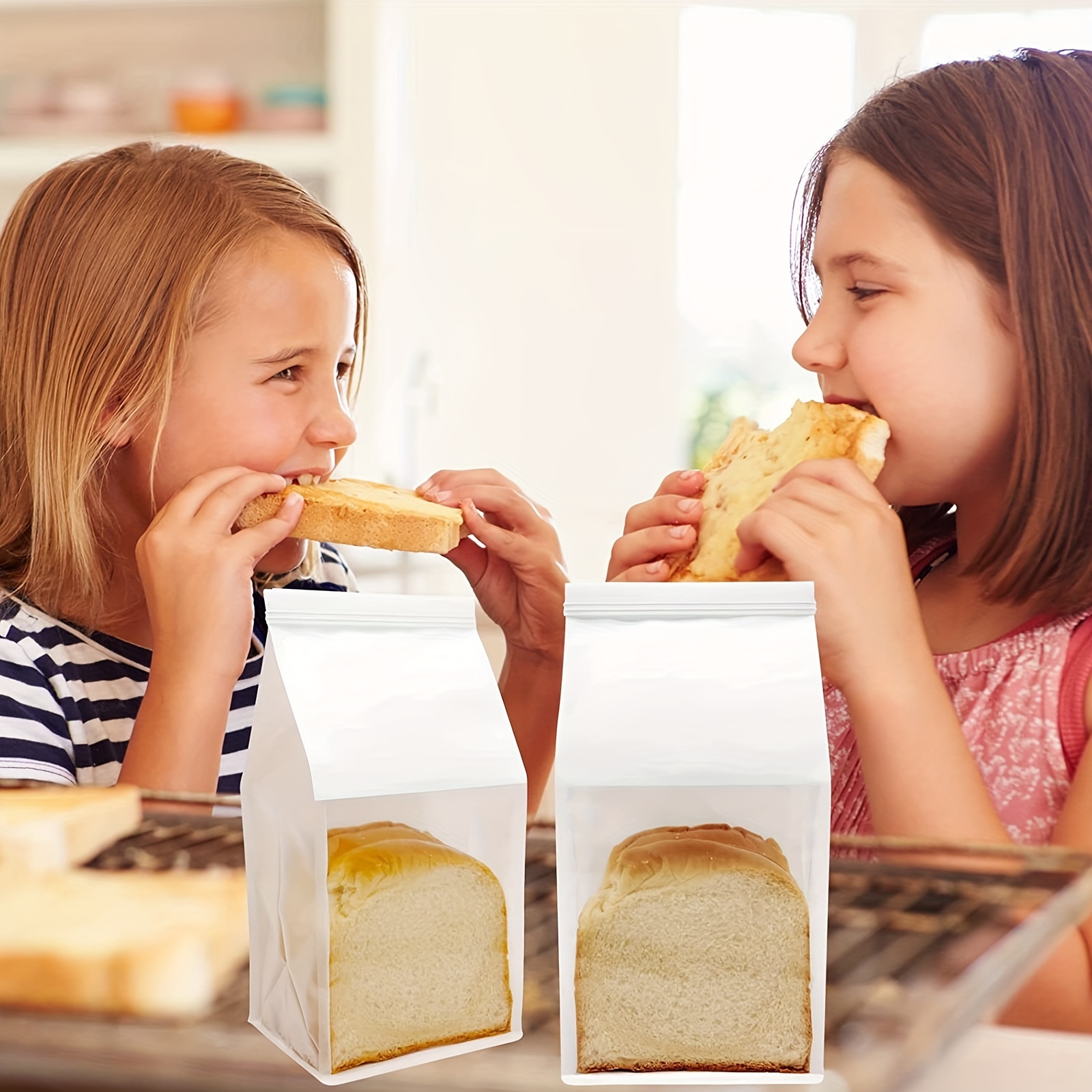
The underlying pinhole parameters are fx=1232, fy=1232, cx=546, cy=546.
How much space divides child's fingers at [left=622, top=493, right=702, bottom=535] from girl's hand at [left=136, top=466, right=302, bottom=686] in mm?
300

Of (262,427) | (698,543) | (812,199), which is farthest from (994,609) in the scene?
(262,427)

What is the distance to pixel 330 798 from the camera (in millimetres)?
447

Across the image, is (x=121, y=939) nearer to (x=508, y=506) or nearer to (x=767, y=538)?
(x=767, y=538)

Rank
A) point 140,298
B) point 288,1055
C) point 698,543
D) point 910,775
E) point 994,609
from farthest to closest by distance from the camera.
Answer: point 140,298 → point 994,609 → point 698,543 → point 910,775 → point 288,1055

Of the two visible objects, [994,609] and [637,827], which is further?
[994,609]

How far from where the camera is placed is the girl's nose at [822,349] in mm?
1044

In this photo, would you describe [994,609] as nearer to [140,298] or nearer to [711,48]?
[140,298]

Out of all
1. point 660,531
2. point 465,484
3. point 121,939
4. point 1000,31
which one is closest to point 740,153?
point 1000,31

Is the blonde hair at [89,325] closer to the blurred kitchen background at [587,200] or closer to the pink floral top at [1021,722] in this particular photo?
the pink floral top at [1021,722]

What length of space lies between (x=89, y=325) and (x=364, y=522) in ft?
1.25

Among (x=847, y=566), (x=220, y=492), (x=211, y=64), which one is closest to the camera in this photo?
(x=847, y=566)

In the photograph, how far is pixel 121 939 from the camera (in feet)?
1.38

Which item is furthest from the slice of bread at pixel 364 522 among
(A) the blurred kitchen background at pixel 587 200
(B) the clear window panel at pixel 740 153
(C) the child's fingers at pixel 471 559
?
(B) the clear window panel at pixel 740 153

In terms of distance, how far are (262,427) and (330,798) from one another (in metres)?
0.82
